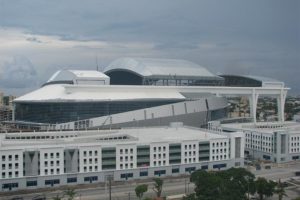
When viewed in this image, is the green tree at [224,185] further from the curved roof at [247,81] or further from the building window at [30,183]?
the curved roof at [247,81]

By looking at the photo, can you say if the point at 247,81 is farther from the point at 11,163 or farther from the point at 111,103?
the point at 11,163

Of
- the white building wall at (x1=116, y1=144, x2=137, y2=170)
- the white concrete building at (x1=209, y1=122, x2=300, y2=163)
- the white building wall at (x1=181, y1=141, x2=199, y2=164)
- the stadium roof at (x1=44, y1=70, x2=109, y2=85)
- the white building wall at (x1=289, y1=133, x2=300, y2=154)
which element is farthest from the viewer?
the stadium roof at (x1=44, y1=70, x2=109, y2=85)

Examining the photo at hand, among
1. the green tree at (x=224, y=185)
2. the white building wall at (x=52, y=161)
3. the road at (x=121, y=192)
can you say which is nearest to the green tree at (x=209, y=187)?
the green tree at (x=224, y=185)

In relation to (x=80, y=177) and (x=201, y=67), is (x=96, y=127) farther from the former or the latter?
(x=201, y=67)

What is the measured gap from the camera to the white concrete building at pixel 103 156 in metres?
29.3

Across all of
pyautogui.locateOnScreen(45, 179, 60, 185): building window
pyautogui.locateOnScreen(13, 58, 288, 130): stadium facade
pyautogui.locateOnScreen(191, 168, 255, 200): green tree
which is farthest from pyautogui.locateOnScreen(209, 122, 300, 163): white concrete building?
pyautogui.locateOnScreen(45, 179, 60, 185): building window

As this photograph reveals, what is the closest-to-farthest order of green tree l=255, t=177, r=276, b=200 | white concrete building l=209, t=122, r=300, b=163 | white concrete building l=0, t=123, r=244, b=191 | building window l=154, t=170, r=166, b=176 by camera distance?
green tree l=255, t=177, r=276, b=200 < white concrete building l=0, t=123, r=244, b=191 < building window l=154, t=170, r=166, b=176 < white concrete building l=209, t=122, r=300, b=163

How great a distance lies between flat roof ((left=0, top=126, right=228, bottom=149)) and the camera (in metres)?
32.1

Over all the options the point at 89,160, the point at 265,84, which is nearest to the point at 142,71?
the point at 265,84

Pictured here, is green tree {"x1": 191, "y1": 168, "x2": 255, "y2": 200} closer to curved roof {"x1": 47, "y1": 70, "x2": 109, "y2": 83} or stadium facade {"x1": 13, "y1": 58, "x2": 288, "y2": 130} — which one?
stadium facade {"x1": 13, "y1": 58, "x2": 288, "y2": 130}

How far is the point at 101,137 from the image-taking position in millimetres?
35719

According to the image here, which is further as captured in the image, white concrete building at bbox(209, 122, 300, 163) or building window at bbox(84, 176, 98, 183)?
white concrete building at bbox(209, 122, 300, 163)

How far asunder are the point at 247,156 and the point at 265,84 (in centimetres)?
2164

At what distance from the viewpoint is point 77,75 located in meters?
53.1
